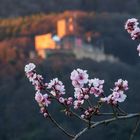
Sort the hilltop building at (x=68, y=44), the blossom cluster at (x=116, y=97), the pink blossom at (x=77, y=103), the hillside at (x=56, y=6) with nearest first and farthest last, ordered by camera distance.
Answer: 1. the blossom cluster at (x=116, y=97)
2. the pink blossom at (x=77, y=103)
3. the hilltop building at (x=68, y=44)
4. the hillside at (x=56, y=6)

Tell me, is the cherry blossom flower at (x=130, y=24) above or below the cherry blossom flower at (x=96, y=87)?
above

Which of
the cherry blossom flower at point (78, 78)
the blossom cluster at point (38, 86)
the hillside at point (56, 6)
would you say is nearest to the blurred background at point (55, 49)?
the hillside at point (56, 6)

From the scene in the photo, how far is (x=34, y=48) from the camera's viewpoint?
34156 mm

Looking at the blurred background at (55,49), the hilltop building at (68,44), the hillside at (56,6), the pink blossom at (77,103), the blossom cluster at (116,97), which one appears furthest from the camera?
the hillside at (56,6)

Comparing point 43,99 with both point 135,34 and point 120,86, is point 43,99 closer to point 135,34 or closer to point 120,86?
point 120,86

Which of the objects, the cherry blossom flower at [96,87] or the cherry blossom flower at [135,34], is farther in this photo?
the cherry blossom flower at [96,87]

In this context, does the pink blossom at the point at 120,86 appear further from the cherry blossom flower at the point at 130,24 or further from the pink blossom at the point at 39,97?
the pink blossom at the point at 39,97

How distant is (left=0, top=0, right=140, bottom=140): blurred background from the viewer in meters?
24.2

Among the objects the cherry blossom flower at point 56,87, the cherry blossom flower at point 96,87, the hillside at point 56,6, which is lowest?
the hillside at point 56,6

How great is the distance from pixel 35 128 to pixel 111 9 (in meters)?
18.8

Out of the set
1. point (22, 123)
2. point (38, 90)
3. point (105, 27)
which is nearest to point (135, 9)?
point (105, 27)

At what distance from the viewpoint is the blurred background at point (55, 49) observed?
24.2 m

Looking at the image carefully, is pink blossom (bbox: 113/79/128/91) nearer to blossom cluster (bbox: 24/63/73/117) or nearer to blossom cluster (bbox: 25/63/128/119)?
blossom cluster (bbox: 25/63/128/119)

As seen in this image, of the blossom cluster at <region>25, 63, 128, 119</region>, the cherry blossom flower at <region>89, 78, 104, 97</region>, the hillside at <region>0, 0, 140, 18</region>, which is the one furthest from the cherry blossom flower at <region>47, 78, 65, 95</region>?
the hillside at <region>0, 0, 140, 18</region>
